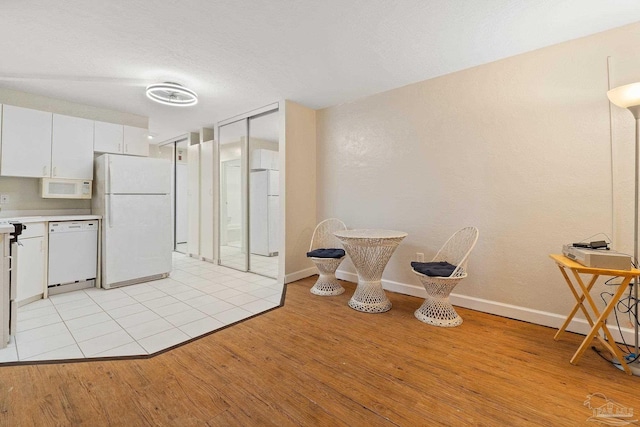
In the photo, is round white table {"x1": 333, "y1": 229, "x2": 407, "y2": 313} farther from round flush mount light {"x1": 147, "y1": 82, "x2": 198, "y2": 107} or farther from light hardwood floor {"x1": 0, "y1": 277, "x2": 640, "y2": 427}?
round flush mount light {"x1": 147, "y1": 82, "x2": 198, "y2": 107}

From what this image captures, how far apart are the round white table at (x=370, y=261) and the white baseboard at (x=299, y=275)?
110cm

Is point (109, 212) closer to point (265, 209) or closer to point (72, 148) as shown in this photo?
point (72, 148)

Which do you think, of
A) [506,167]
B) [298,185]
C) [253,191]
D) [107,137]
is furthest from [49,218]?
[506,167]

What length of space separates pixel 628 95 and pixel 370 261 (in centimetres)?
215

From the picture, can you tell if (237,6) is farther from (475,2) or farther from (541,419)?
Answer: (541,419)

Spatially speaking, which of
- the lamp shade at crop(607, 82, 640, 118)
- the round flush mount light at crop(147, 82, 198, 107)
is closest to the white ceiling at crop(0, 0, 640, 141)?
the round flush mount light at crop(147, 82, 198, 107)

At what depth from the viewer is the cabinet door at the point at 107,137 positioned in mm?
3656

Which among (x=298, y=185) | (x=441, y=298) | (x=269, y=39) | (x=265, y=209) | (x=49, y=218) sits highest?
(x=269, y=39)

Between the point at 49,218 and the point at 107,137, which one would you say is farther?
the point at 107,137

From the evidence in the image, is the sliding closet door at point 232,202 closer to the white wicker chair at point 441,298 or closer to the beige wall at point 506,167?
the beige wall at point 506,167

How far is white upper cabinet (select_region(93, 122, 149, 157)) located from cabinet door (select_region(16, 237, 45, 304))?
55.2 inches

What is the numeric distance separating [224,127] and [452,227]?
3.84m

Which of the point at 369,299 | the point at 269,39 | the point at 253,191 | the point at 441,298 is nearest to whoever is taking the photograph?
the point at 269,39

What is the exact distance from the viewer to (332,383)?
1.63 m
